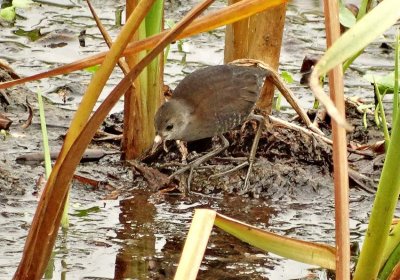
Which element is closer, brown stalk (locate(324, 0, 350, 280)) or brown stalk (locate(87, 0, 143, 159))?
A: brown stalk (locate(324, 0, 350, 280))

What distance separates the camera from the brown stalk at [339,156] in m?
2.26

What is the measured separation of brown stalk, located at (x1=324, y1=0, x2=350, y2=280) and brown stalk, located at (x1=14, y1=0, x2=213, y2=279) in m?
0.35

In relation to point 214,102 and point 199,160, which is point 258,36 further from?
point 199,160

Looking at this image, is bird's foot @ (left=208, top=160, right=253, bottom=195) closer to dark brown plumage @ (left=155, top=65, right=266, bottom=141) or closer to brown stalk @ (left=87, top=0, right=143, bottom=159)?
dark brown plumage @ (left=155, top=65, right=266, bottom=141)

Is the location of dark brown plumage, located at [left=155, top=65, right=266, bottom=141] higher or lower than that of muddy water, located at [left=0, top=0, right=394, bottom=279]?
higher

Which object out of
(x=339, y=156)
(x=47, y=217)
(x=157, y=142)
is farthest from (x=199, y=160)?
(x=339, y=156)

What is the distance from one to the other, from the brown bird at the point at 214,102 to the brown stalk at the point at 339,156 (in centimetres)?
245

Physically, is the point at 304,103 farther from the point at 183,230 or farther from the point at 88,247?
the point at 88,247

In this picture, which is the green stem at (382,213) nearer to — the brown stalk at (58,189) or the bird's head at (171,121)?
the brown stalk at (58,189)

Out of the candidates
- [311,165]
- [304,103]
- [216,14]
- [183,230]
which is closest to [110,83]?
[304,103]

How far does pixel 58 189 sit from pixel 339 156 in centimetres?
83

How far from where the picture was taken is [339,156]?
7.84 feet

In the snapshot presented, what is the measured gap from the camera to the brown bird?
16.6ft

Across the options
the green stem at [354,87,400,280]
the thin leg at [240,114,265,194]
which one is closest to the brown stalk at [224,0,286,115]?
the thin leg at [240,114,265,194]
